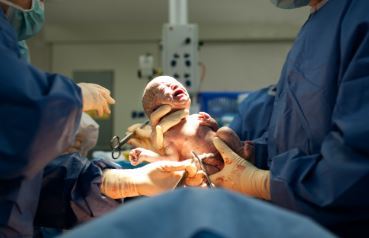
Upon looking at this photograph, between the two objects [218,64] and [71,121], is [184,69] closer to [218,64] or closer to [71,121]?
[71,121]

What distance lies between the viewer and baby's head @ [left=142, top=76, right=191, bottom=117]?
1.62m

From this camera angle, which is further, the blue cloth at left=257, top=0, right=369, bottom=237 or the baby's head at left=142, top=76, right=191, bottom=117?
the baby's head at left=142, top=76, right=191, bottom=117

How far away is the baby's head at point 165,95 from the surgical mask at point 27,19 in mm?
502

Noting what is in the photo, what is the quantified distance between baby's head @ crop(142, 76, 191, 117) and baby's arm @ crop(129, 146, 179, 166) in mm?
172

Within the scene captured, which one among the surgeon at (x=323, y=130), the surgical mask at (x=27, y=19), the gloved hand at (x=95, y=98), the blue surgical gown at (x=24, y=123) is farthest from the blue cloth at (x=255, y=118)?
the surgical mask at (x=27, y=19)

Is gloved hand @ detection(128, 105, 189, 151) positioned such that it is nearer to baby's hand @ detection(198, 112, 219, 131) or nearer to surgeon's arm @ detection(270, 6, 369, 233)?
baby's hand @ detection(198, 112, 219, 131)

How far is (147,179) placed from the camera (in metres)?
1.39

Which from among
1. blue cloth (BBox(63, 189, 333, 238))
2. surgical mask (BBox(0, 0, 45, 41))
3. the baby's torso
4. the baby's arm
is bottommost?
the baby's arm

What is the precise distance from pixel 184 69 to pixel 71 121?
5.76ft

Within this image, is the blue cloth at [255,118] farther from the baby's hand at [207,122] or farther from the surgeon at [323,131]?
the surgeon at [323,131]

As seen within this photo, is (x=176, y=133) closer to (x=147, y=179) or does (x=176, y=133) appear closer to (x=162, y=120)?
(x=162, y=120)

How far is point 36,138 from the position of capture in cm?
101

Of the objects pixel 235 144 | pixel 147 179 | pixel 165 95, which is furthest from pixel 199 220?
pixel 165 95

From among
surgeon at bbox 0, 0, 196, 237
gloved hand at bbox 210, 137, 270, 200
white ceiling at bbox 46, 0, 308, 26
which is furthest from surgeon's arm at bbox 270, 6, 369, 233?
white ceiling at bbox 46, 0, 308, 26
